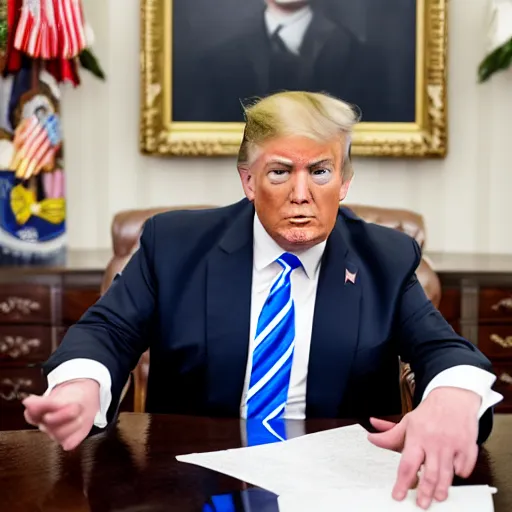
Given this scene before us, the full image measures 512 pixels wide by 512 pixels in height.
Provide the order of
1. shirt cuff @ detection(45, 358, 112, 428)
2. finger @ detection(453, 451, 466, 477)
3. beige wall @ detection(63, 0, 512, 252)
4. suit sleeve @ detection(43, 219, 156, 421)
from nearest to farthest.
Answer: finger @ detection(453, 451, 466, 477) < shirt cuff @ detection(45, 358, 112, 428) < suit sleeve @ detection(43, 219, 156, 421) < beige wall @ detection(63, 0, 512, 252)

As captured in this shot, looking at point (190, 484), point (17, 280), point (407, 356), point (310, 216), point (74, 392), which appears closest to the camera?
point (190, 484)

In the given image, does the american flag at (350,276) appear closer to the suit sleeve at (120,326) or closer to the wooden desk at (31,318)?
the suit sleeve at (120,326)

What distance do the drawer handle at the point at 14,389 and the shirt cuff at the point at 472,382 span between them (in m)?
2.18

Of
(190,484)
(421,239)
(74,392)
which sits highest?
(421,239)

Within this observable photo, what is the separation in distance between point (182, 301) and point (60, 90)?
229 centimetres

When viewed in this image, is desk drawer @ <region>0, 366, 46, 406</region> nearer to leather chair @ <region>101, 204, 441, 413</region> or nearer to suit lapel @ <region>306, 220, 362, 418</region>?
leather chair @ <region>101, 204, 441, 413</region>

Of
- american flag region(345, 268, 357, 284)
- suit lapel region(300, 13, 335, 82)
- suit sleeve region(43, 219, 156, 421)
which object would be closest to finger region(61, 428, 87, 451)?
suit sleeve region(43, 219, 156, 421)

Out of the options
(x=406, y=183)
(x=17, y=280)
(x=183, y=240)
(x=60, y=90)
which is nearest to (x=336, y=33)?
(x=406, y=183)

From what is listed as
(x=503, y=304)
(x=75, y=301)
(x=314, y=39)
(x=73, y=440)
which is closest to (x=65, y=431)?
(x=73, y=440)

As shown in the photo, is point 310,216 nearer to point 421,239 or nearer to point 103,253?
point 421,239

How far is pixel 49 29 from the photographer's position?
3.51 meters

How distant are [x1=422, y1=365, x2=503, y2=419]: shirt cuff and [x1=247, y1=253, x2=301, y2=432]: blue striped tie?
0.37 meters

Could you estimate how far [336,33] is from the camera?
13.0ft

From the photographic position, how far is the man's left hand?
1267 millimetres
